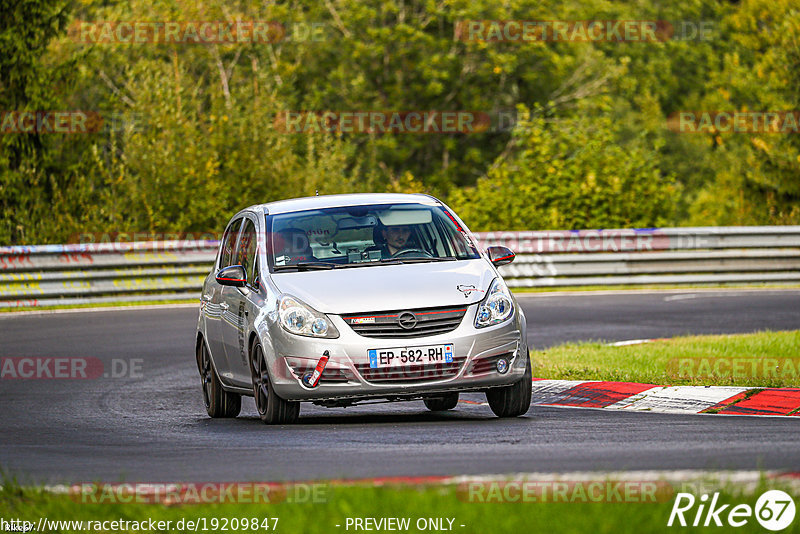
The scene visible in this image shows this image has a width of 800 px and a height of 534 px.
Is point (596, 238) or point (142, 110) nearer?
point (596, 238)

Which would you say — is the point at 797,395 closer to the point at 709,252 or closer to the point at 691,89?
the point at 709,252

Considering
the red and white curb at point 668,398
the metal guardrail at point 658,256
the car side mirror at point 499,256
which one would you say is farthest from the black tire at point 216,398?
the metal guardrail at point 658,256

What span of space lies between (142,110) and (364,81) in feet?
63.5

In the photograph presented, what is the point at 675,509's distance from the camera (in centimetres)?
576

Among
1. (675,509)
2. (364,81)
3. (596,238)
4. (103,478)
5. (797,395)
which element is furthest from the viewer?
(364,81)

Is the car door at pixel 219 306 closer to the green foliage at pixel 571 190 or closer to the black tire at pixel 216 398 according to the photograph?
the black tire at pixel 216 398

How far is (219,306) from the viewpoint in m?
11.7

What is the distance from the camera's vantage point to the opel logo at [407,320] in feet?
31.9

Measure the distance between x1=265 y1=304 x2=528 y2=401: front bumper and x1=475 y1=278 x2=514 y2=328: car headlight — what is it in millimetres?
51

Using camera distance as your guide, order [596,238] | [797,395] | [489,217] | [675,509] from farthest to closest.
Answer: [489,217] → [596,238] → [797,395] → [675,509]

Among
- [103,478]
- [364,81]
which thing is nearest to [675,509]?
[103,478]

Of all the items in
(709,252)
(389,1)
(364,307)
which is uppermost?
(389,1)

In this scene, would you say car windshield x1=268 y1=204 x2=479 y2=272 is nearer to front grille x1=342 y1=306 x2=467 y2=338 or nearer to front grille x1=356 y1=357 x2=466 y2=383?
front grille x1=342 y1=306 x2=467 y2=338

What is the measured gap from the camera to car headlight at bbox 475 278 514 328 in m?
9.96
